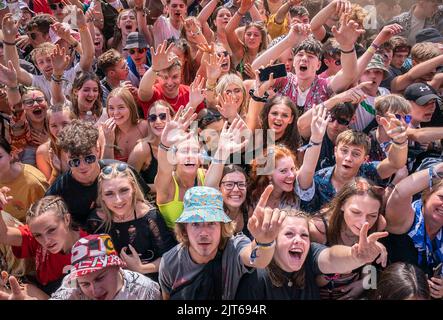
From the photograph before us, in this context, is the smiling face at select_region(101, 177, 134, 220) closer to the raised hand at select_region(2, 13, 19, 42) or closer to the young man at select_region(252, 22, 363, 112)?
the young man at select_region(252, 22, 363, 112)

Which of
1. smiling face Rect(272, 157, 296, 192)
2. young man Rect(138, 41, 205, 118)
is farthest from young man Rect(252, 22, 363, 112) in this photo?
smiling face Rect(272, 157, 296, 192)

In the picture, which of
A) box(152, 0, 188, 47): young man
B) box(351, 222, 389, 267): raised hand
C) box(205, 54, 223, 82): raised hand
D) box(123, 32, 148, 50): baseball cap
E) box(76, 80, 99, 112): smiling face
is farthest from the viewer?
box(152, 0, 188, 47): young man

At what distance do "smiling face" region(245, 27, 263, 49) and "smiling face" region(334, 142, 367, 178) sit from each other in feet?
7.42

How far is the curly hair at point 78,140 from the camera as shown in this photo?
340cm

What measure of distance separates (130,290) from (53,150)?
158cm

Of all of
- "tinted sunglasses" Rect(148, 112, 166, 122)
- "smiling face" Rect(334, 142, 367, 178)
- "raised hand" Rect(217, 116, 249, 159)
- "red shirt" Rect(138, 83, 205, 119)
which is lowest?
"smiling face" Rect(334, 142, 367, 178)

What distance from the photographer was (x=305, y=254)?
2.71m

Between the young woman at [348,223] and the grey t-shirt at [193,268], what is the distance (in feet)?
1.40

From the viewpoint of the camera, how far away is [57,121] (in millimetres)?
4012

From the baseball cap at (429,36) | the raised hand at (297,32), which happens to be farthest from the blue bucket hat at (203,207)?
the baseball cap at (429,36)

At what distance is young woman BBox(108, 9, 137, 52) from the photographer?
5.64m

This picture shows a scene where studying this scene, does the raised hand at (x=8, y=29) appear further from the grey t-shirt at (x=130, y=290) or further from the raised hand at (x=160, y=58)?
the grey t-shirt at (x=130, y=290)
